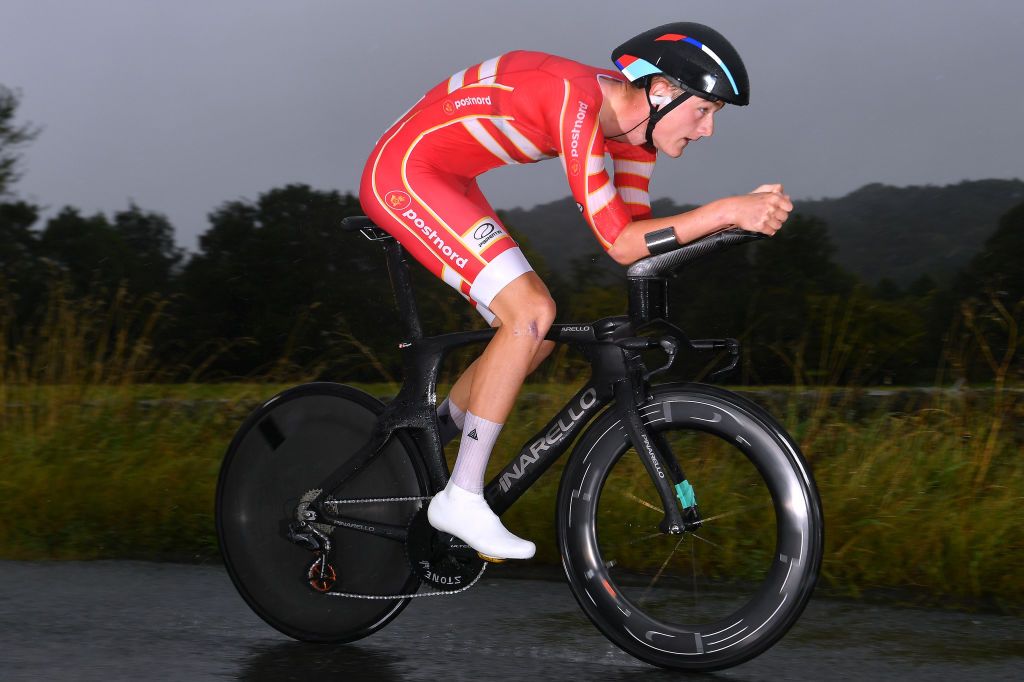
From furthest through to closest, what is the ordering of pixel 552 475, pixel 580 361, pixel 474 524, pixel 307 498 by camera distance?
1. pixel 580 361
2. pixel 552 475
3. pixel 307 498
4. pixel 474 524

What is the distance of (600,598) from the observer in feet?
12.0

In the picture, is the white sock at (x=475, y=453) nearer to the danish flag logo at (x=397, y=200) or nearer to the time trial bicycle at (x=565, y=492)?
the time trial bicycle at (x=565, y=492)

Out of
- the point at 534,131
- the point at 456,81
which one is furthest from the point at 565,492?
the point at 456,81

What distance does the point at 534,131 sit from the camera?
12.2 feet

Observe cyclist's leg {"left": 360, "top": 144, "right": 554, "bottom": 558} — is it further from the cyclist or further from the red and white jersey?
the red and white jersey

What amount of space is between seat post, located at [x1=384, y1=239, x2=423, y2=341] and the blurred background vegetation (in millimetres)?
1160

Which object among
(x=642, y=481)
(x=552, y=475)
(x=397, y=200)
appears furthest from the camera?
(x=552, y=475)

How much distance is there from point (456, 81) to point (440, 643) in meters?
1.87

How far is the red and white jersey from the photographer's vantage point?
11.5 feet

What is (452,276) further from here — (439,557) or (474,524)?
(439,557)

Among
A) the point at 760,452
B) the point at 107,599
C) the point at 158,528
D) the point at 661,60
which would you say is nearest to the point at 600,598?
the point at 760,452

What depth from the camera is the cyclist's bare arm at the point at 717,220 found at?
3.27 m

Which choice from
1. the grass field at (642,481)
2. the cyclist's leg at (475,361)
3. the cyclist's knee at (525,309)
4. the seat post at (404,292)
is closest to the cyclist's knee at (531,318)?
the cyclist's knee at (525,309)

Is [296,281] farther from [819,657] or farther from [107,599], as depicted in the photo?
[819,657]
